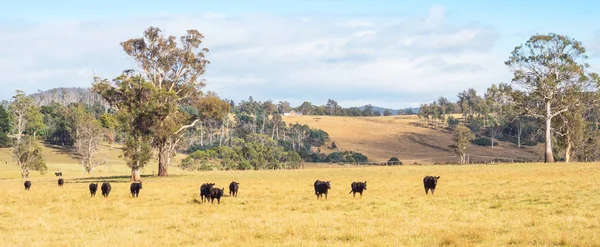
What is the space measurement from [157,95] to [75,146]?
93439 mm

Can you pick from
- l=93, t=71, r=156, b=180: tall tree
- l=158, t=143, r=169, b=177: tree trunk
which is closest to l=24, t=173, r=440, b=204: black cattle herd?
l=93, t=71, r=156, b=180: tall tree

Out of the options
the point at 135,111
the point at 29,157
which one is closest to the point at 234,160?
the point at 29,157

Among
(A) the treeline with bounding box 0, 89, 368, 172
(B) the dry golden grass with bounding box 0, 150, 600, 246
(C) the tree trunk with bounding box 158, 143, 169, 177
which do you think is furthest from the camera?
(A) the treeline with bounding box 0, 89, 368, 172

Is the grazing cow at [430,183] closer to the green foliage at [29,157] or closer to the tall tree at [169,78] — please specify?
the tall tree at [169,78]

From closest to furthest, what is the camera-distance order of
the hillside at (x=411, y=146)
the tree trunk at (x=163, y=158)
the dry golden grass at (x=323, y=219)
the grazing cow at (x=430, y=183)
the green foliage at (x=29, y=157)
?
the dry golden grass at (x=323, y=219) < the grazing cow at (x=430, y=183) < the tree trunk at (x=163, y=158) < the green foliage at (x=29, y=157) < the hillside at (x=411, y=146)

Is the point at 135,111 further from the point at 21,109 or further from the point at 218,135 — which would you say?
the point at 218,135

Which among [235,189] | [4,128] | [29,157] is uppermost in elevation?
[4,128]

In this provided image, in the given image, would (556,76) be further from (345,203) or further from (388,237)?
(388,237)

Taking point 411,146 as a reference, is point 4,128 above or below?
above

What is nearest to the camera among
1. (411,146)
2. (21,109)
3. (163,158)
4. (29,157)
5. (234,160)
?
(163,158)

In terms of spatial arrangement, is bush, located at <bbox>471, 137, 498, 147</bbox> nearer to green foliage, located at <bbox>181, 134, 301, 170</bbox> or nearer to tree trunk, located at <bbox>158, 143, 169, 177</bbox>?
green foliage, located at <bbox>181, 134, 301, 170</bbox>

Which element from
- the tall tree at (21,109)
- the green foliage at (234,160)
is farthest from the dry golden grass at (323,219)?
the tall tree at (21,109)

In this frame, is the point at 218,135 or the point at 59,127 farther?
the point at 218,135

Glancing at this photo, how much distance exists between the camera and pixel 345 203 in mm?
26641
